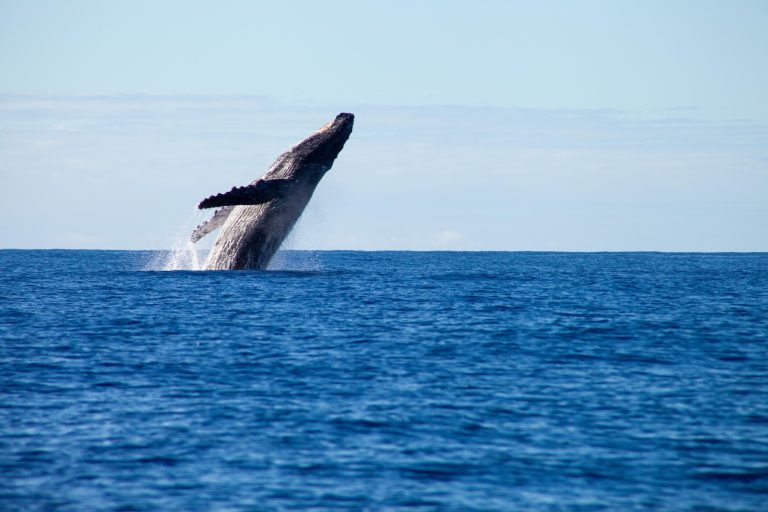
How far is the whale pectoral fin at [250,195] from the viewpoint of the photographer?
32062mm

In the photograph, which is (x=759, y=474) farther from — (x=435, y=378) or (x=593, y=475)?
(x=435, y=378)

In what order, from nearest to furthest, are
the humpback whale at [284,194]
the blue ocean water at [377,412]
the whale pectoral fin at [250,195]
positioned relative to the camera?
the blue ocean water at [377,412], the whale pectoral fin at [250,195], the humpback whale at [284,194]

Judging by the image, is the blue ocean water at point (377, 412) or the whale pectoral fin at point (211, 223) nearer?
the blue ocean water at point (377, 412)

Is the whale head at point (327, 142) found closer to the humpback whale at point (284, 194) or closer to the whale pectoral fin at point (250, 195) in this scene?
the humpback whale at point (284, 194)

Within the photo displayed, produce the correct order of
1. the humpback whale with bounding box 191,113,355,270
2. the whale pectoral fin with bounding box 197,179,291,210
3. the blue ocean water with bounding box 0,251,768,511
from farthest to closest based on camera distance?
the humpback whale with bounding box 191,113,355,270
the whale pectoral fin with bounding box 197,179,291,210
the blue ocean water with bounding box 0,251,768,511

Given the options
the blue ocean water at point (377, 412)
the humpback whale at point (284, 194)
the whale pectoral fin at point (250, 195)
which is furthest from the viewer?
the humpback whale at point (284, 194)

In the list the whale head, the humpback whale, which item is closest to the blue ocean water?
the humpback whale

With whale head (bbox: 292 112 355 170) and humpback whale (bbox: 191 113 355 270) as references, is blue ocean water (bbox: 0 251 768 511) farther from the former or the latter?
whale head (bbox: 292 112 355 170)

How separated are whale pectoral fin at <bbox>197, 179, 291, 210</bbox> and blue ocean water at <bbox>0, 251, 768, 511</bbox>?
3.47 m

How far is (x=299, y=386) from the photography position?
1795 centimetres

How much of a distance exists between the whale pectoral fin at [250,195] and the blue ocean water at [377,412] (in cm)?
347

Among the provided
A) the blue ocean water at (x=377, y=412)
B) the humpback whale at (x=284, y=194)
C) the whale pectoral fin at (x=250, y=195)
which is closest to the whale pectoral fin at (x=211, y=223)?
the humpback whale at (x=284, y=194)

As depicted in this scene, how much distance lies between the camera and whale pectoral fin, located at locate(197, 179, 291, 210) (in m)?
32.1

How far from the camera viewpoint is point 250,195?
33.4 meters
